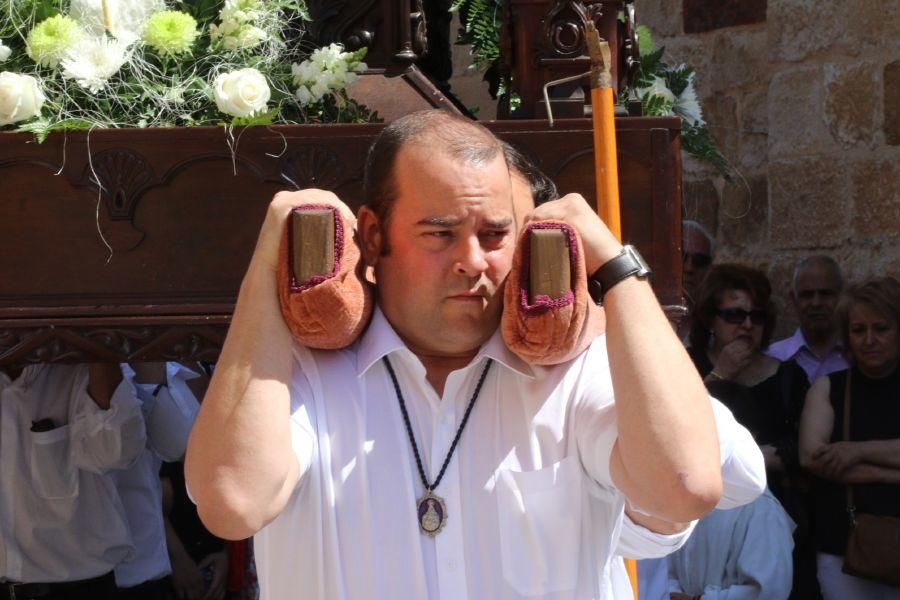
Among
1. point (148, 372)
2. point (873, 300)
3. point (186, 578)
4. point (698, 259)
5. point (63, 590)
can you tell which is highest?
point (698, 259)

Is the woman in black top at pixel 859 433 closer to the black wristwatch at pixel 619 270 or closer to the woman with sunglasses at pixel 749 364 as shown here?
the woman with sunglasses at pixel 749 364

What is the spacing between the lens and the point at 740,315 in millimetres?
5270

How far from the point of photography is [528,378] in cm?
246

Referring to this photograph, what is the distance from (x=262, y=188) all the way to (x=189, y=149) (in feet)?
0.66

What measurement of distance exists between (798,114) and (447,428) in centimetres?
407

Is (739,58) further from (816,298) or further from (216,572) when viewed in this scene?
(216,572)

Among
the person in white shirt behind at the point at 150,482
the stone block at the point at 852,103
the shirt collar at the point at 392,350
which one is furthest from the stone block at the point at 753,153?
the shirt collar at the point at 392,350

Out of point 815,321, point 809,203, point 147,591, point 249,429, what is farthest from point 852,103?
point 249,429

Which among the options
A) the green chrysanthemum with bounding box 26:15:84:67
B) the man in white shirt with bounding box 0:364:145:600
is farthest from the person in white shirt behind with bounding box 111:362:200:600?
the green chrysanthemum with bounding box 26:15:84:67

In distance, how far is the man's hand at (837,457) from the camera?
478 centimetres

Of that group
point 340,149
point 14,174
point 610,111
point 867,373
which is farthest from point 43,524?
point 867,373

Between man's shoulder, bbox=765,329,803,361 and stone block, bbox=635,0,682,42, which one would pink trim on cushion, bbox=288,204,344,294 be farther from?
stone block, bbox=635,0,682,42

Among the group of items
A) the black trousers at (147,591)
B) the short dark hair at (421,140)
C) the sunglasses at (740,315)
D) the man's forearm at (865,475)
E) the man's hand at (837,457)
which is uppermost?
the short dark hair at (421,140)

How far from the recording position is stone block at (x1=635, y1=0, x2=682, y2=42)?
639 centimetres
